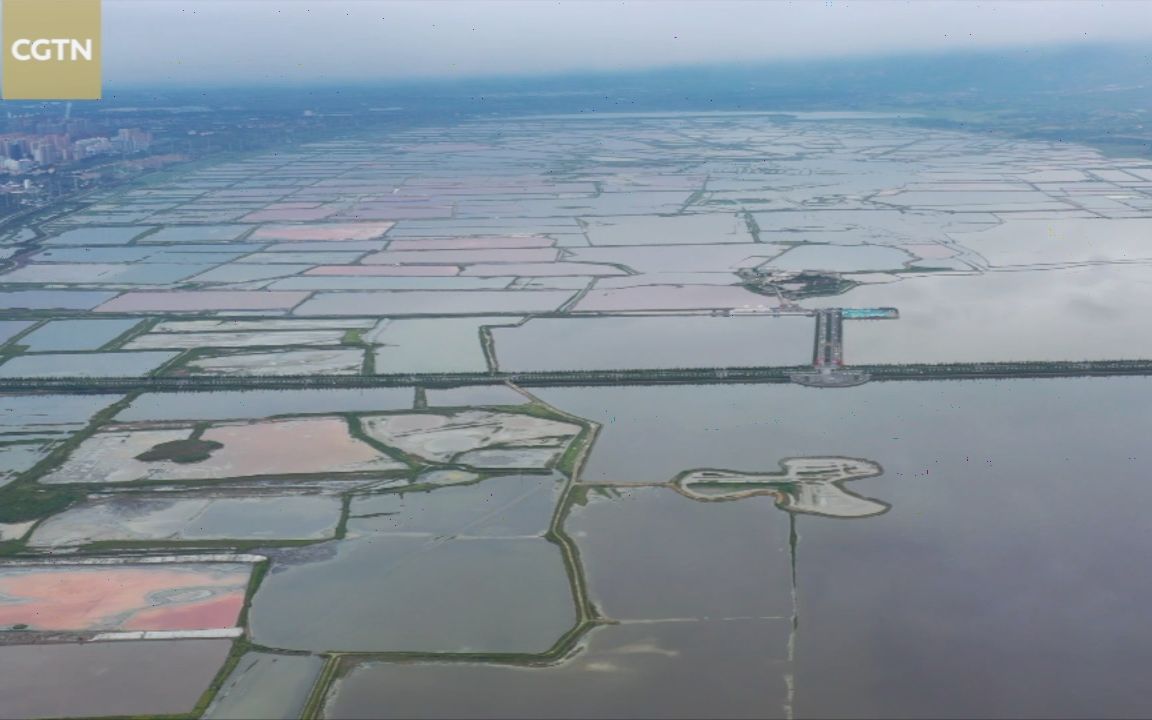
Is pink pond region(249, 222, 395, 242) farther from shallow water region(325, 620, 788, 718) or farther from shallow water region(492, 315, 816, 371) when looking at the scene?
shallow water region(325, 620, 788, 718)

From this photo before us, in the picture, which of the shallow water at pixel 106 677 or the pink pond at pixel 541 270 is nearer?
the shallow water at pixel 106 677

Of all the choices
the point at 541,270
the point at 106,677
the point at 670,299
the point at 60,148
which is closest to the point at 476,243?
the point at 541,270

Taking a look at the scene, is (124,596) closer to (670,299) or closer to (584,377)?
(584,377)

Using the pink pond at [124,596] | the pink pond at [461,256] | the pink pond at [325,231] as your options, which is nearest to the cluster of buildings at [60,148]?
the pink pond at [325,231]

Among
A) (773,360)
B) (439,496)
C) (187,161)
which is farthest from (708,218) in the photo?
(187,161)

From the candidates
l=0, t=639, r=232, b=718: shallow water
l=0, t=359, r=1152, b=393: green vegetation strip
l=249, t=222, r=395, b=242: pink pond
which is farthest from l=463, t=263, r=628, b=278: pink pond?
l=0, t=639, r=232, b=718: shallow water

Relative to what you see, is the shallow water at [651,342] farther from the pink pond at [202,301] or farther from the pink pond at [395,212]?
the pink pond at [395,212]
